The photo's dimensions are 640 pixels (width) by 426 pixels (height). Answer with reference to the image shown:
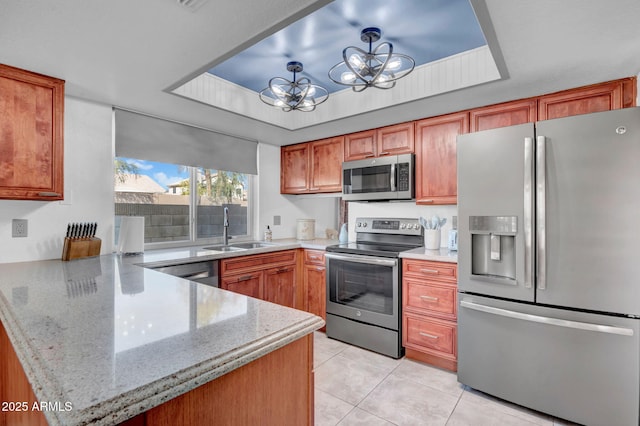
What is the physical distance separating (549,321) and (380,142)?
6.72 feet

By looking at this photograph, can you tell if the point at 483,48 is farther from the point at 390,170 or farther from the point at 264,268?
the point at 264,268

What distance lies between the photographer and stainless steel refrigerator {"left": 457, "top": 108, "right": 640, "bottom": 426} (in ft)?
5.47

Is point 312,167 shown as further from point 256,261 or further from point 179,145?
point 179,145

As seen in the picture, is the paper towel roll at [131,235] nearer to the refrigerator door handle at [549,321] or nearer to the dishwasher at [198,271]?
the dishwasher at [198,271]

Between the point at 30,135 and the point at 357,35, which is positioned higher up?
the point at 357,35

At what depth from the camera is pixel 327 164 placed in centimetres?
358

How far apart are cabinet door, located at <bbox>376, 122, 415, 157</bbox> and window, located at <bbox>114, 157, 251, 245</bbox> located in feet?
5.50

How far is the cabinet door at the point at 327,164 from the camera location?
Answer: 11.4 ft

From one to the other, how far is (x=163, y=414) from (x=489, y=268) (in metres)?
2.06

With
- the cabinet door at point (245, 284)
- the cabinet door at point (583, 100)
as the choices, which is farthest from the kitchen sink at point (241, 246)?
the cabinet door at point (583, 100)

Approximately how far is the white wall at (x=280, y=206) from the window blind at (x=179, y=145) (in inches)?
7.4

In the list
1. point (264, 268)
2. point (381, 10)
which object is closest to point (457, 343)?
point (264, 268)

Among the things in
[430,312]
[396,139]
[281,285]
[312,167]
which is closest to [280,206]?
[312,167]

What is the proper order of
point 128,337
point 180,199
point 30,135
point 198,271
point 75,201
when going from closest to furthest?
point 128,337 → point 30,135 → point 75,201 → point 198,271 → point 180,199
